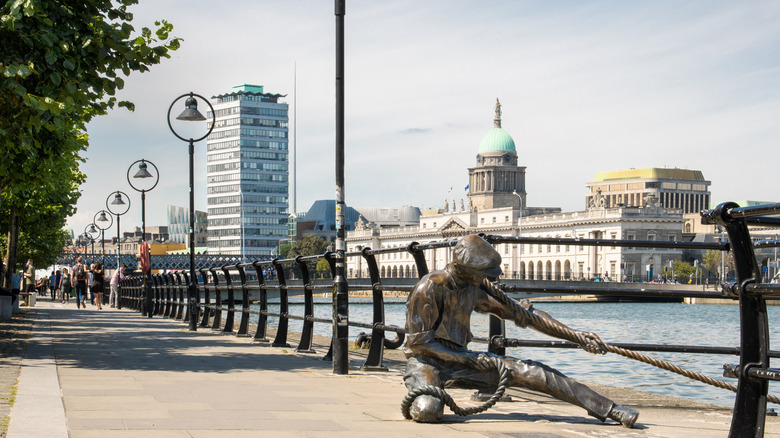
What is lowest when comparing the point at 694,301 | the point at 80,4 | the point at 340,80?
the point at 694,301

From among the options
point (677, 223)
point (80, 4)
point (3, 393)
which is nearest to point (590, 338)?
point (3, 393)

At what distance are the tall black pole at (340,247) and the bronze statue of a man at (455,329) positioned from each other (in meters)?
3.26

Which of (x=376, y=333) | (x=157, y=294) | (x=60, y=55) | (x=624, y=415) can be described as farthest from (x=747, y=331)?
(x=157, y=294)

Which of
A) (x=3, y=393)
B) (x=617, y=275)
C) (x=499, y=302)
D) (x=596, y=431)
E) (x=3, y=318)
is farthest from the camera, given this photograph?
(x=617, y=275)

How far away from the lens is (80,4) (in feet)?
34.7

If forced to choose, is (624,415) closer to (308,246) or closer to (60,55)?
(60,55)

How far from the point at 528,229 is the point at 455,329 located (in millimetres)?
153304

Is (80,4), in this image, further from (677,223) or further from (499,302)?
(677,223)

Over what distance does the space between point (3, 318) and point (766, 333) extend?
17.2 meters

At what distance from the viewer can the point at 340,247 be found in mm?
10109

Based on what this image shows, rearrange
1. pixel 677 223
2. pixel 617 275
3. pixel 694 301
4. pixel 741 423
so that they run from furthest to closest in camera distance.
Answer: pixel 677 223 → pixel 617 275 → pixel 694 301 → pixel 741 423

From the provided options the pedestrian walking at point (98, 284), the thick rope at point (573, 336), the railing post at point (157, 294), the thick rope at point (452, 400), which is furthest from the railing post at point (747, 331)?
the pedestrian walking at point (98, 284)

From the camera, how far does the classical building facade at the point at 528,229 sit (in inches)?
5536

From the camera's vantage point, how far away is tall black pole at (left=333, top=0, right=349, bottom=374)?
31.0 ft
